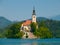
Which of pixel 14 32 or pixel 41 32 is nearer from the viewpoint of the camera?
pixel 14 32

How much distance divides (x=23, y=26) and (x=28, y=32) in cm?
1395

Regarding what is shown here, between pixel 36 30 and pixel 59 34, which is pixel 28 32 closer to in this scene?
pixel 36 30

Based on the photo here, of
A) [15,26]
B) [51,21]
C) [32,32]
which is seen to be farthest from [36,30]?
[51,21]

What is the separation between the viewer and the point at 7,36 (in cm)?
11531

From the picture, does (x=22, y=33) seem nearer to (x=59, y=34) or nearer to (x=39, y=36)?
(x=39, y=36)

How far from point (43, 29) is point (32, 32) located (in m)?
5.22

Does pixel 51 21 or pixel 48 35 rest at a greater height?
pixel 51 21

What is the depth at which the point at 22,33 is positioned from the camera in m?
112

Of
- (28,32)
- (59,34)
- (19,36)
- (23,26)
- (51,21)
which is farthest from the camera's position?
(51,21)

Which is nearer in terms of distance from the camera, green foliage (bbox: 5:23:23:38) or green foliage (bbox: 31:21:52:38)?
green foliage (bbox: 5:23:23:38)

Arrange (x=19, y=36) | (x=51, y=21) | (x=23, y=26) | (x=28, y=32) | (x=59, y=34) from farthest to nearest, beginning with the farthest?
1. (x=51, y=21)
2. (x=59, y=34)
3. (x=23, y=26)
4. (x=28, y=32)
5. (x=19, y=36)

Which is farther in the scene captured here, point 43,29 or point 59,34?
point 59,34

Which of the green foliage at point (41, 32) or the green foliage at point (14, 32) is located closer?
the green foliage at point (14, 32)

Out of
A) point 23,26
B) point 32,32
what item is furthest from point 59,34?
point 32,32
